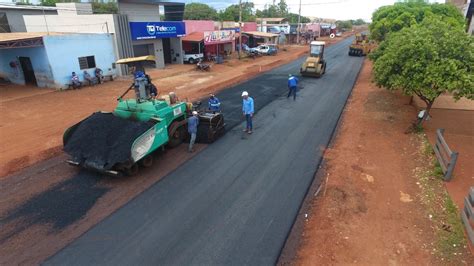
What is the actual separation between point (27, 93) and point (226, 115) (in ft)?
48.2

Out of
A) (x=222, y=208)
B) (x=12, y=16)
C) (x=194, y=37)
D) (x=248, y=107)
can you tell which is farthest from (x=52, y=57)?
(x=12, y=16)

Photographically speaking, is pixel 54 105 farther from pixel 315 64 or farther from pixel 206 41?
pixel 206 41

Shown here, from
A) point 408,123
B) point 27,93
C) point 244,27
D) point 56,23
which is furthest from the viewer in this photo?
point 244,27

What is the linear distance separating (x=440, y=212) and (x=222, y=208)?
18.5ft

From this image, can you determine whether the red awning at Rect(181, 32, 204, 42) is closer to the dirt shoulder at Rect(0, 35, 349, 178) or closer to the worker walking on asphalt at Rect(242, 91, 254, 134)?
the dirt shoulder at Rect(0, 35, 349, 178)

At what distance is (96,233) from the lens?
22.8ft

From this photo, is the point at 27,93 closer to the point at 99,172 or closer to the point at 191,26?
the point at 99,172

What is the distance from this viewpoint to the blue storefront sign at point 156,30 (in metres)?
26.8

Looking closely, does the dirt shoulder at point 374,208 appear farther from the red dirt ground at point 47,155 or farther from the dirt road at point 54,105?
the dirt road at point 54,105

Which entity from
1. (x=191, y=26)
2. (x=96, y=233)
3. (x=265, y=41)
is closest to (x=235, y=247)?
(x=96, y=233)

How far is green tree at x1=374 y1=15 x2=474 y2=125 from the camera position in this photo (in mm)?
11023

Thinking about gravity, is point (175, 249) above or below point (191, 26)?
below

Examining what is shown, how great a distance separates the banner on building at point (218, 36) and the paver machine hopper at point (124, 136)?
24398mm

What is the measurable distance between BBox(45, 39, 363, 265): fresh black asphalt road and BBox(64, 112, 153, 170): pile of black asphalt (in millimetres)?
1425
